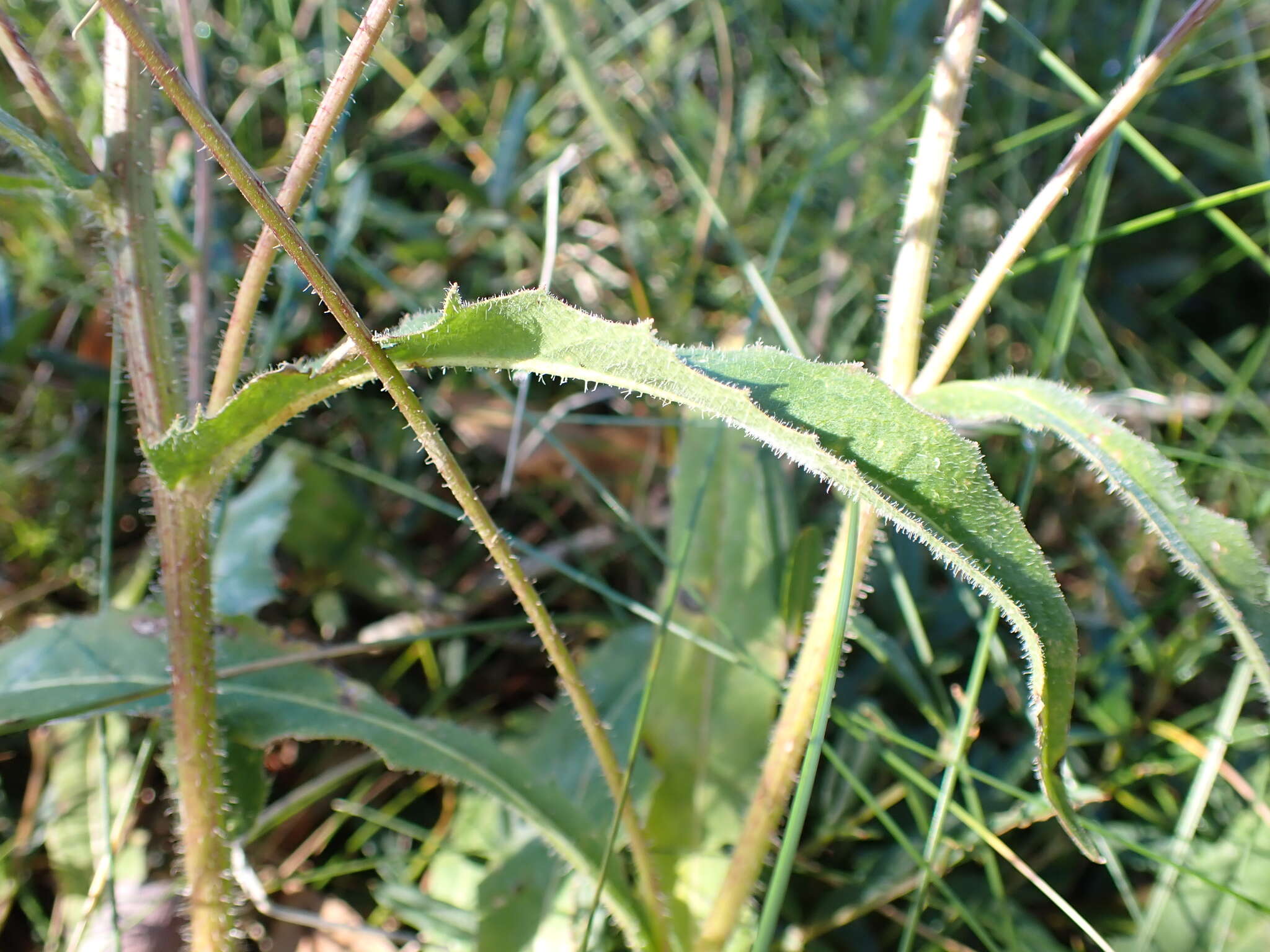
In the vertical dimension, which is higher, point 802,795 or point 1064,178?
point 1064,178

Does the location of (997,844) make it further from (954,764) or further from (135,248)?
(135,248)

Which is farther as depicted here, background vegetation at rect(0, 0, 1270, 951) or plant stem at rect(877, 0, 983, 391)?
background vegetation at rect(0, 0, 1270, 951)

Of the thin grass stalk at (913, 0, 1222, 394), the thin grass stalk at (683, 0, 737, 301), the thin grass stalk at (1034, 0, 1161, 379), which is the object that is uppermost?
the thin grass stalk at (683, 0, 737, 301)

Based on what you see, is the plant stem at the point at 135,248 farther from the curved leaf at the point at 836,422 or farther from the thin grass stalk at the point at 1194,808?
the thin grass stalk at the point at 1194,808

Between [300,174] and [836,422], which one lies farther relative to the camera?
[300,174]

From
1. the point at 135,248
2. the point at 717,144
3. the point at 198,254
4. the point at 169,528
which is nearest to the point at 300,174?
the point at 135,248

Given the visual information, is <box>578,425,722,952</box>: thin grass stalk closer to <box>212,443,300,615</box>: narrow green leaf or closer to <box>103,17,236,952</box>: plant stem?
<box>103,17,236,952</box>: plant stem

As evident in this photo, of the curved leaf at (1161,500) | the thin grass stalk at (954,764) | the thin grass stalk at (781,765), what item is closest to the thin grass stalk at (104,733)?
the thin grass stalk at (781,765)

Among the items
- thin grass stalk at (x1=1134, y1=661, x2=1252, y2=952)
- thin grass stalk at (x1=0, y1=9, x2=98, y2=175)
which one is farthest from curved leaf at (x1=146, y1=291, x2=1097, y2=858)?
thin grass stalk at (x1=1134, y1=661, x2=1252, y2=952)
